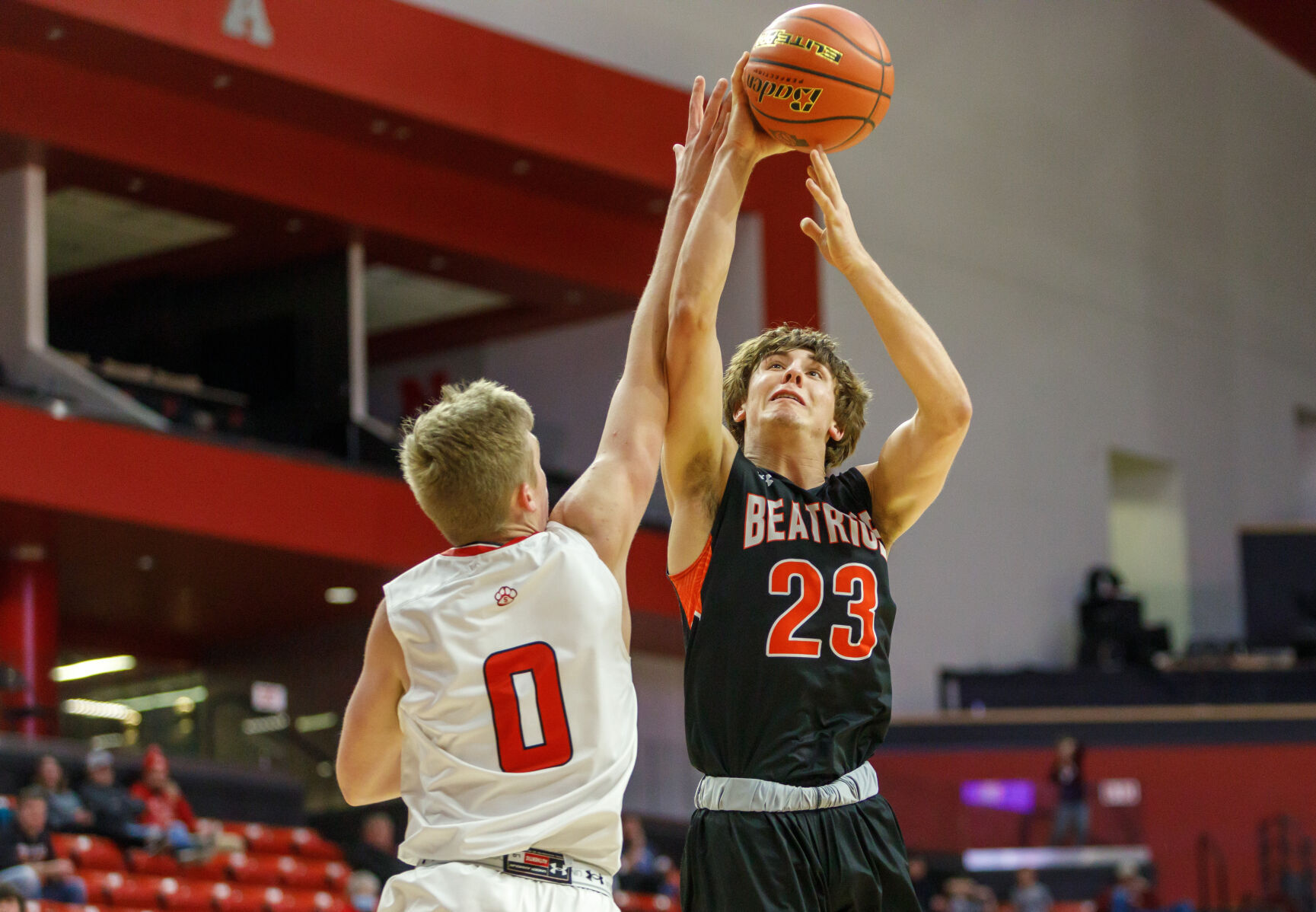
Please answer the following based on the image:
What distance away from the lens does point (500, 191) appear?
20.4m

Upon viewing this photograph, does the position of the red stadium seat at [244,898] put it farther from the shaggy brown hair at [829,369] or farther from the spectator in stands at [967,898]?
the shaggy brown hair at [829,369]

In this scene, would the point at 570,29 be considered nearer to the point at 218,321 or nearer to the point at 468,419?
the point at 218,321

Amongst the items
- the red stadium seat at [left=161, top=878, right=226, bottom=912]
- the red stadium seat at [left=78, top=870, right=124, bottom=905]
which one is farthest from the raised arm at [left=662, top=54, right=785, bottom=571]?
the red stadium seat at [left=161, top=878, right=226, bottom=912]

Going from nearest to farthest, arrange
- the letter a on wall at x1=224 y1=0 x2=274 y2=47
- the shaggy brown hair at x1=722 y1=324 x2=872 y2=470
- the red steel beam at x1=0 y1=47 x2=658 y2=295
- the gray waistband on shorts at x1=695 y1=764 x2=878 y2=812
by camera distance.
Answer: the gray waistband on shorts at x1=695 y1=764 x2=878 y2=812, the shaggy brown hair at x1=722 y1=324 x2=872 y2=470, the letter a on wall at x1=224 y1=0 x2=274 y2=47, the red steel beam at x1=0 y1=47 x2=658 y2=295

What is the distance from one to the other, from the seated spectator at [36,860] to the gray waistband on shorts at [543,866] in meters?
8.53

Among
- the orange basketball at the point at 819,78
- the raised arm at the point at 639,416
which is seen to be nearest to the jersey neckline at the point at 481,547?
the raised arm at the point at 639,416

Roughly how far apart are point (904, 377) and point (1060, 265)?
74.8 feet

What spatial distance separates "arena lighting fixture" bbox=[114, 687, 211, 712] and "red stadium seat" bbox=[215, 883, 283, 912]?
2537 millimetres

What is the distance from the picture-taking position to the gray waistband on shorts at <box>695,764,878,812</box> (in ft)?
12.4

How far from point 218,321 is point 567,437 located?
15.5ft

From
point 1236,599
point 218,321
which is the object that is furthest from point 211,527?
point 1236,599

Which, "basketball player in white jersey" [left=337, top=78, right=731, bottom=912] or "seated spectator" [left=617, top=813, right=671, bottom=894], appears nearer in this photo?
"basketball player in white jersey" [left=337, top=78, right=731, bottom=912]

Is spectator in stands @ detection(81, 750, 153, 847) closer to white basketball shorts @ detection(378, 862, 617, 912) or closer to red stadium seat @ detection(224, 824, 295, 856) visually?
red stadium seat @ detection(224, 824, 295, 856)

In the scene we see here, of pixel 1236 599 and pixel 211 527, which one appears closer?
pixel 211 527
